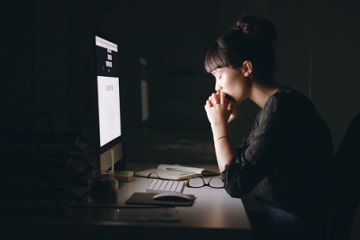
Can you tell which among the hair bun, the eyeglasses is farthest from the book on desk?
the hair bun

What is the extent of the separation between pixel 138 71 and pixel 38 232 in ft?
4.28

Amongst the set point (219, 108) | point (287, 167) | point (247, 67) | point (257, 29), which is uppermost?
point (257, 29)

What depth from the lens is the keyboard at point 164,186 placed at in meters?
1.77

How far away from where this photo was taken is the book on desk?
6.63 feet

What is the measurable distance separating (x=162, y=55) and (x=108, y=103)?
2.45 feet

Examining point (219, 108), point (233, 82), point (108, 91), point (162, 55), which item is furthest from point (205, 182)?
point (162, 55)

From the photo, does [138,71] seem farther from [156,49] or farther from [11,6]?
[11,6]

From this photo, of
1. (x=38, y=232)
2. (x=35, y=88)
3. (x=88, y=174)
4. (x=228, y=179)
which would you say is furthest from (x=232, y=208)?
(x=35, y=88)

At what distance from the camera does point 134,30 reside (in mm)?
2492

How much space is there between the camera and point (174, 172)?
2102 millimetres

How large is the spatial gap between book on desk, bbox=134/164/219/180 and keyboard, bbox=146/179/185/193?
5 centimetres

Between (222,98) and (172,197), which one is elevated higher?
(222,98)

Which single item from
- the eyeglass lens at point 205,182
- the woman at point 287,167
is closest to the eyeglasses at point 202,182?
the eyeglass lens at point 205,182

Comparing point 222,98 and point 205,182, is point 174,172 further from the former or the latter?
point 222,98
